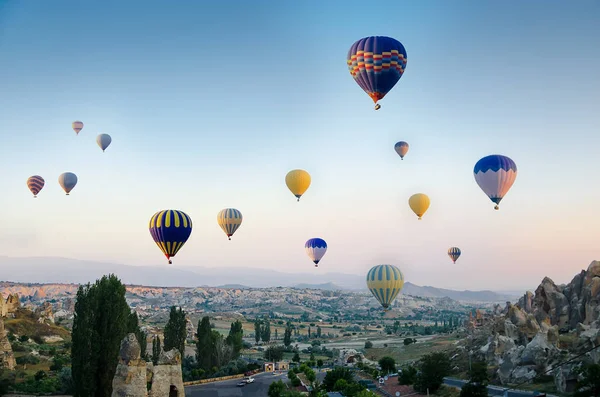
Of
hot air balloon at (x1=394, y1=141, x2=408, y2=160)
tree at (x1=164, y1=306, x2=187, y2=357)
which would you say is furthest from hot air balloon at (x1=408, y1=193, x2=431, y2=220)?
tree at (x1=164, y1=306, x2=187, y2=357)

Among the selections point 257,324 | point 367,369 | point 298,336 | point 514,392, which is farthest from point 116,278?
point 298,336

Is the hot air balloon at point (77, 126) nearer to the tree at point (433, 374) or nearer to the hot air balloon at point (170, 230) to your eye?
the hot air balloon at point (170, 230)

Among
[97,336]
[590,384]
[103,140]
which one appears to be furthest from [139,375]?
[103,140]

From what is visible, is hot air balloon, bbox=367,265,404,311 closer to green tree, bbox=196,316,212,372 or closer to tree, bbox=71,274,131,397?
green tree, bbox=196,316,212,372

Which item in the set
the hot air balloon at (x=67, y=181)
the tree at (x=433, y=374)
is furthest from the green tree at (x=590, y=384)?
the hot air balloon at (x=67, y=181)

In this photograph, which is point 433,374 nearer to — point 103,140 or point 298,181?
point 298,181
